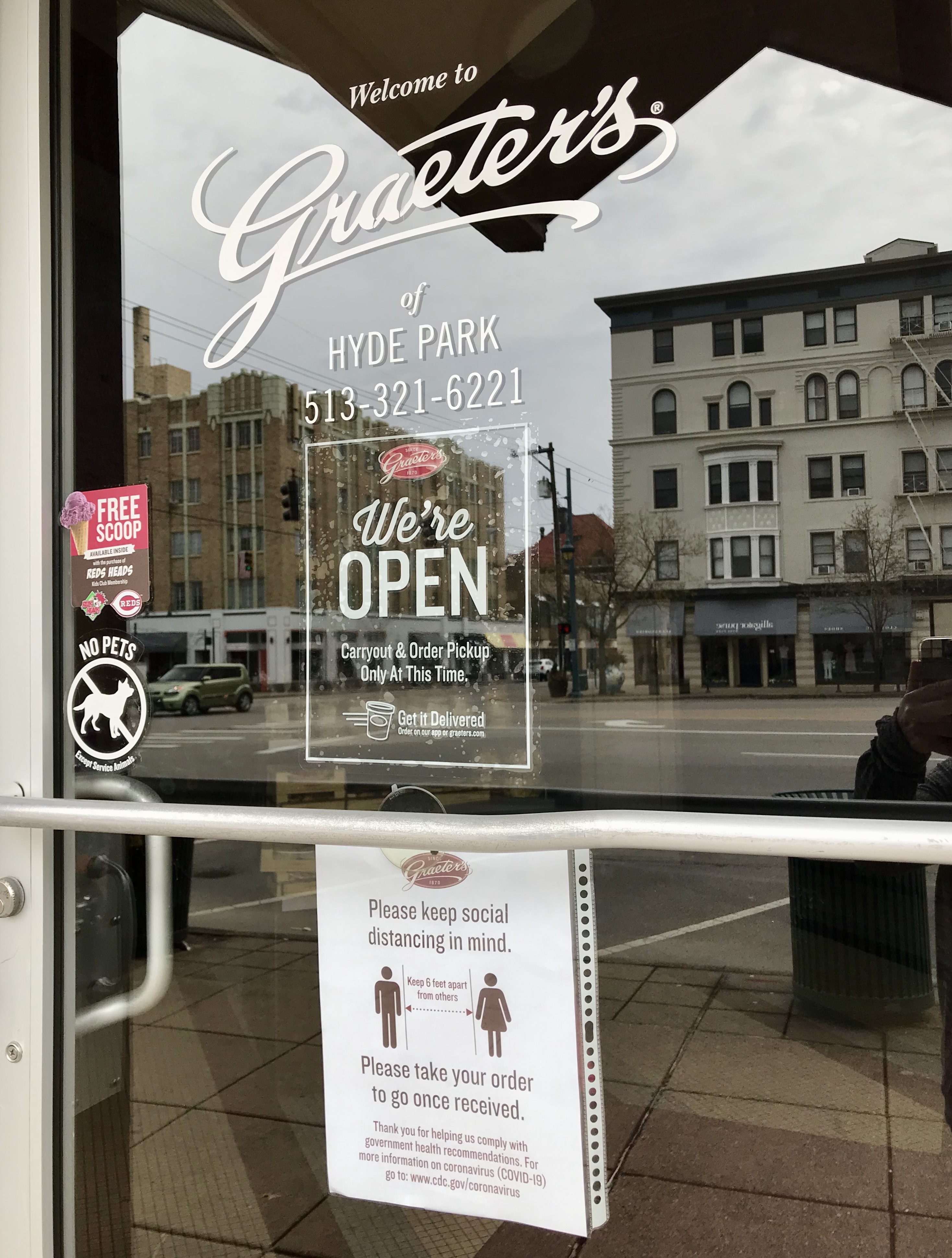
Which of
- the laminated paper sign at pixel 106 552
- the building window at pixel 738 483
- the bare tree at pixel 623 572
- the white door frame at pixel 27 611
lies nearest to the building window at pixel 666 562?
the bare tree at pixel 623 572

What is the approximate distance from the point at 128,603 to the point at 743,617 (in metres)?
1.04

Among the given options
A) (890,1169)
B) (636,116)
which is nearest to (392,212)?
(636,116)

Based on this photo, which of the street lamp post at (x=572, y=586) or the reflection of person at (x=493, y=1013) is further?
the street lamp post at (x=572, y=586)

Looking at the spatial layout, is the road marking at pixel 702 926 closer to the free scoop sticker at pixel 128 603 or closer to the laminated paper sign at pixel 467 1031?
the laminated paper sign at pixel 467 1031

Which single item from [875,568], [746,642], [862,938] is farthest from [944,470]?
[862,938]

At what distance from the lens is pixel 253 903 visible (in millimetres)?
1833

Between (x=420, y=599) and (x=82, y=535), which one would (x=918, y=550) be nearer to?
(x=420, y=599)

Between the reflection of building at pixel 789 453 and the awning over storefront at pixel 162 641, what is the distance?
786 millimetres

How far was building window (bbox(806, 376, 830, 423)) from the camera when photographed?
1.42 metres

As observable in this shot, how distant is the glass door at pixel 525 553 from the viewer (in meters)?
1.42

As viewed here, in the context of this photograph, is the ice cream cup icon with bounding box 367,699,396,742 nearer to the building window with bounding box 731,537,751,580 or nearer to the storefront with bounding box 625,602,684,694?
the storefront with bounding box 625,602,684,694

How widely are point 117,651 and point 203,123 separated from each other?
1005 millimetres

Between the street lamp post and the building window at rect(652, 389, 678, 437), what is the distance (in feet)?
0.49

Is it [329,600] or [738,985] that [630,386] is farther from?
[738,985]
